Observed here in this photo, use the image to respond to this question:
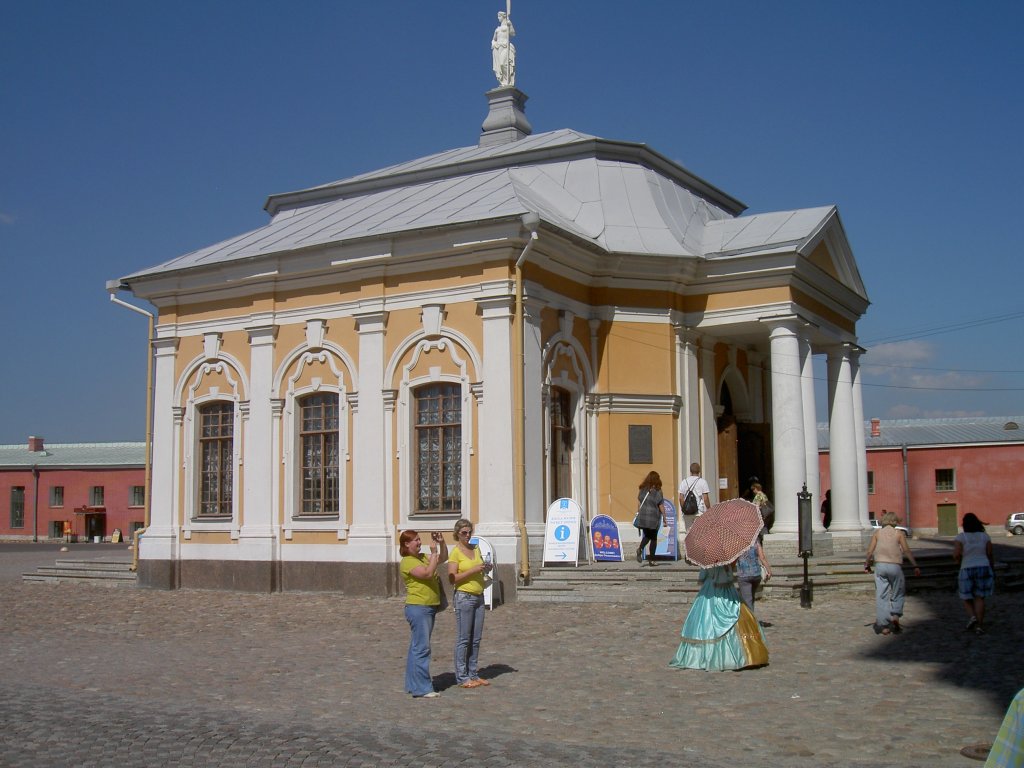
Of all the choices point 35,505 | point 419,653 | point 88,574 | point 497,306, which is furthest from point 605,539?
point 35,505

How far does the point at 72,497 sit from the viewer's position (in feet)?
167

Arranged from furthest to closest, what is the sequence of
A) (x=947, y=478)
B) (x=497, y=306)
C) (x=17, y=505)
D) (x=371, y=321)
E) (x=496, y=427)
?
(x=17, y=505) → (x=947, y=478) → (x=371, y=321) → (x=497, y=306) → (x=496, y=427)

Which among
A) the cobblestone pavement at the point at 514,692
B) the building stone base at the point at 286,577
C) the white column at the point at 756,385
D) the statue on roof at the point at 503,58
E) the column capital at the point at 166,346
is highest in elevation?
the statue on roof at the point at 503,58

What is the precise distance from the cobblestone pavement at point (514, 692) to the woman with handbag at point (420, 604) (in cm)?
22

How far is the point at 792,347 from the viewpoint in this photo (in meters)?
18.0

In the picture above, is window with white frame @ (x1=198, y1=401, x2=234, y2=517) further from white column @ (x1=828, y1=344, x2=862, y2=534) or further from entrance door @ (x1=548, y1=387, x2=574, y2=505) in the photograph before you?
white column @ (x1=828, y1=344, x2=862, y2=534)

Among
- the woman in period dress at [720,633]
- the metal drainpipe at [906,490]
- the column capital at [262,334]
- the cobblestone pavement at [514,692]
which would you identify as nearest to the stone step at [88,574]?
the column capital at [262,334]

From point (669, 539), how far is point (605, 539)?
96 cm

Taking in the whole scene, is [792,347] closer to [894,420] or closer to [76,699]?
[76,699]

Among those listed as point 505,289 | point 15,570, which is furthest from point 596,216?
point 15,570

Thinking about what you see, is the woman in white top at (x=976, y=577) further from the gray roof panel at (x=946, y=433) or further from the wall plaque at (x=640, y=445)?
the gray roof panel at (x=946, y=433)

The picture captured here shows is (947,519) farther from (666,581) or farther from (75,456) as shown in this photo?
(75,456)

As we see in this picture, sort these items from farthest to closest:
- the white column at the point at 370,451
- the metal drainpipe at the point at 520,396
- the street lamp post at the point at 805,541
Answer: the white column at the point at 370,451
the metal drainpipe at the point at 520,396
the street lamp post at the point at 805,541

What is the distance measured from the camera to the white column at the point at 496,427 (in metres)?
16.1
